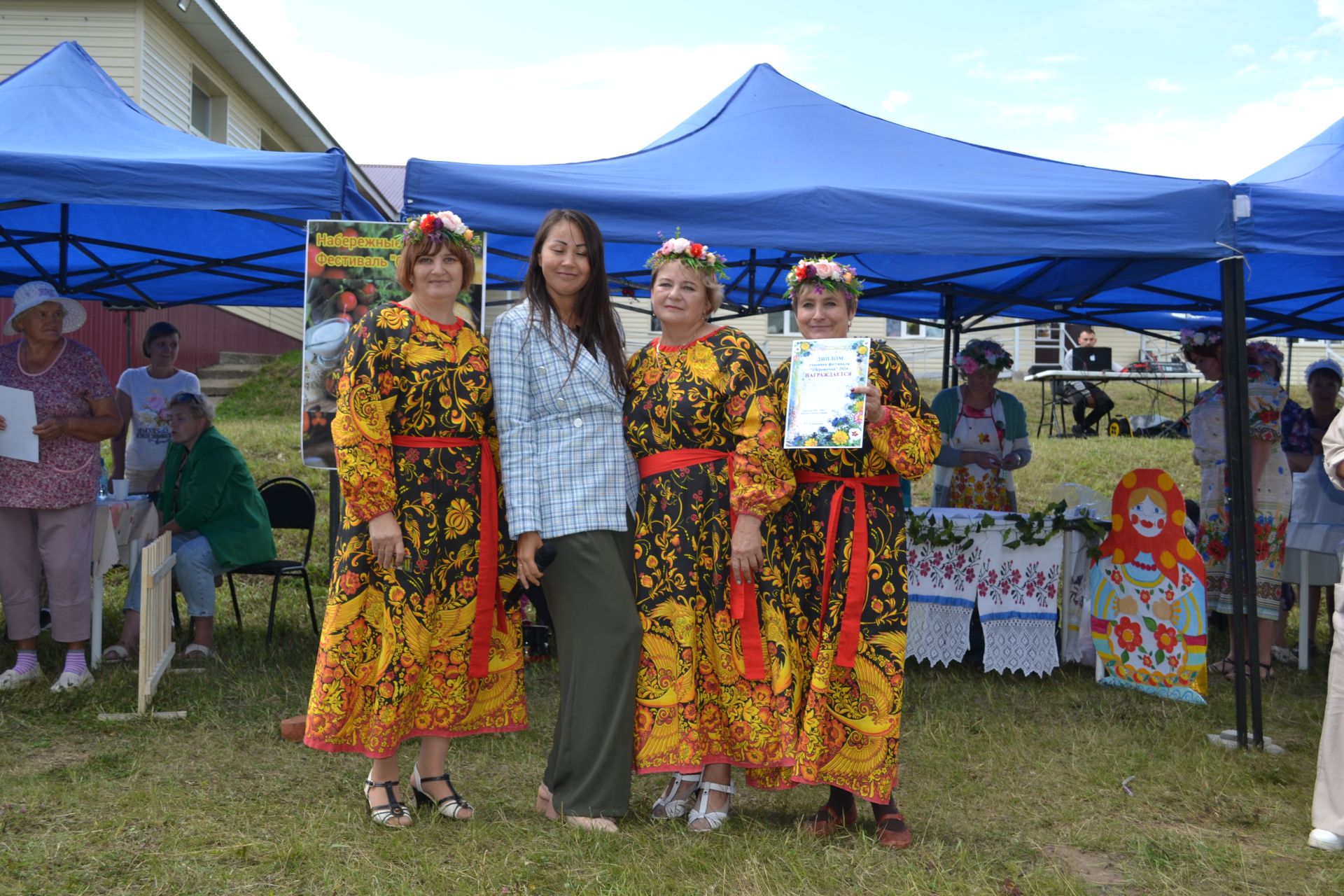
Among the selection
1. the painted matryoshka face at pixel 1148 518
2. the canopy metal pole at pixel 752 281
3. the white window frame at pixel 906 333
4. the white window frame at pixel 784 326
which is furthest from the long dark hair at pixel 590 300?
the white window frame at pixel 906 333

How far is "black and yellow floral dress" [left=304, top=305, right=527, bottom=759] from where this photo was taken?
3098mm

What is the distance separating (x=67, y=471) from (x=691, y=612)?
3.32m

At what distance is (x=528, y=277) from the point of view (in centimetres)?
330

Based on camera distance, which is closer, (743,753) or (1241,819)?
(743,753)

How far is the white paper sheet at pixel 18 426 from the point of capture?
4812mm

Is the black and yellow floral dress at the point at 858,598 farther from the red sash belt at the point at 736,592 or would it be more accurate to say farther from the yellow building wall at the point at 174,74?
the yellow building wall at the point at 174,74

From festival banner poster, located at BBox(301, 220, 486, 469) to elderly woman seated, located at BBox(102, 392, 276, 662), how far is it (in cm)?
211

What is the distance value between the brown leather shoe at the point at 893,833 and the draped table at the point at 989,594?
2.23 metres

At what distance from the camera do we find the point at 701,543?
10.5ft

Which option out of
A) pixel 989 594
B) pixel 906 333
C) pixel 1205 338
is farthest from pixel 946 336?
pixel 906 333

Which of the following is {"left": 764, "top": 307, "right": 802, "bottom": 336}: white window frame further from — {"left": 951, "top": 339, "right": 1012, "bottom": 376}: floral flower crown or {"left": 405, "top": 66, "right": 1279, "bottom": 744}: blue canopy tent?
{"left": 405, "top": 66, "right": 1279, "bottom": 744}: blue canopy tent

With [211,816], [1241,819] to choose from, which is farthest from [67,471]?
[1241,819]

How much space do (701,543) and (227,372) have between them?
15382mm

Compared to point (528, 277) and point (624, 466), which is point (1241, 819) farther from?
point (528, 277)
